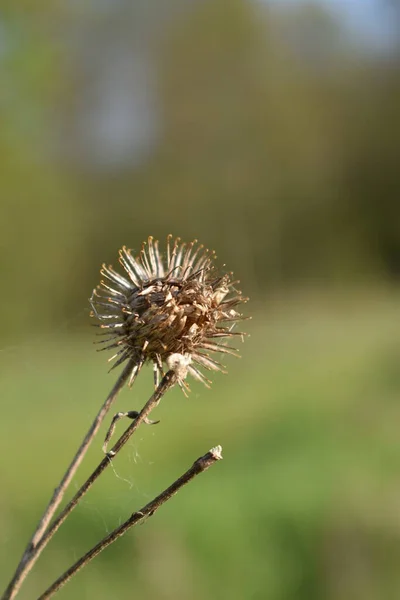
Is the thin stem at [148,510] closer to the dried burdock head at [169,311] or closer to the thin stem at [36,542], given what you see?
the thin stem at [36,542]

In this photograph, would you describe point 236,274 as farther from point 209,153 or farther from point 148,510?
point 148,510

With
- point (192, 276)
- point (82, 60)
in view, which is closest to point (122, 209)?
point (82, 60)

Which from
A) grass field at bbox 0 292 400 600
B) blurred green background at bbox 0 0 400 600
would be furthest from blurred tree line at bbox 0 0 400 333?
grass field at bbox 0 292 400 600

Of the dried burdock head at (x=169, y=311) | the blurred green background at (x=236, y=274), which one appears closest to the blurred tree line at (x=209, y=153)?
the blurred green background at (x=236, y=274)

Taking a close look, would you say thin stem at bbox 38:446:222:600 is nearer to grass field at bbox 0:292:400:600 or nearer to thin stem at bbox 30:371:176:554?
thin stem at bbox 30:371:176:554

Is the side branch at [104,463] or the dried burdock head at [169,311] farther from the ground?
the dried burdock head at [169,311]

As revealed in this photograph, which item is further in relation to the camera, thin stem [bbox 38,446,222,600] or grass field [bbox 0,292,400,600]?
grass field [bbox 0,292,400,600]
